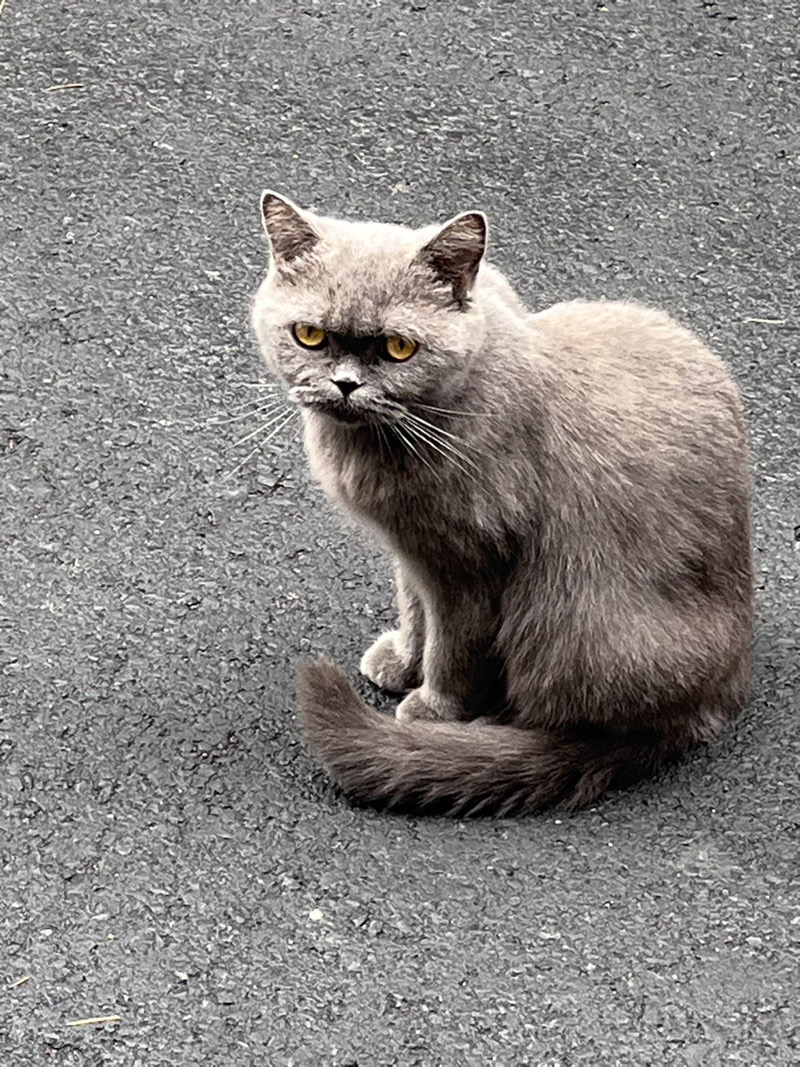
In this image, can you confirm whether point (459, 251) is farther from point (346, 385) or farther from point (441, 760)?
point (441, 760)

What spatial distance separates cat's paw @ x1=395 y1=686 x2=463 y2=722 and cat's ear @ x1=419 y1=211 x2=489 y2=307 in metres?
0.75

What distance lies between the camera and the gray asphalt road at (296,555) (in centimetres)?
233

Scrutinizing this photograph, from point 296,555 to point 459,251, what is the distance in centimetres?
97

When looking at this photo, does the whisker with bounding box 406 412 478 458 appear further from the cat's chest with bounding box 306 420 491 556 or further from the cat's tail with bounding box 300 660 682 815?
the cat's tail with bounding box 300 660 682 815

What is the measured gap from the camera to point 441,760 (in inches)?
100

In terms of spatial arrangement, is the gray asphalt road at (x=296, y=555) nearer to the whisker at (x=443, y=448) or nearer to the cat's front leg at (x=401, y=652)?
the cat's front leg at (x=401, y=652)

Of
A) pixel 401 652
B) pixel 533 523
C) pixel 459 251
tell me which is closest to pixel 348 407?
pixel 459 251

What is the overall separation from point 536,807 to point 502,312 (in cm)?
84

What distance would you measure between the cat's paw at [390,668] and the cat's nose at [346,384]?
0.67 metres

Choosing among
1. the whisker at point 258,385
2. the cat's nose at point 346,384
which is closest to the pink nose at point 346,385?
the cat's nose at point 346,384

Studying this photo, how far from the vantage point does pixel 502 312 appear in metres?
2.51

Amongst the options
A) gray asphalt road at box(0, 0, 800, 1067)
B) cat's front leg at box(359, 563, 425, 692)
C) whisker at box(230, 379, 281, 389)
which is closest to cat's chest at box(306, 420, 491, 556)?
cat's front leg at box(359, 563, 425, 692)

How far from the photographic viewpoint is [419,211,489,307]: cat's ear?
2.31m

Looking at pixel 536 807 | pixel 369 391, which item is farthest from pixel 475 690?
pixel 369 391
